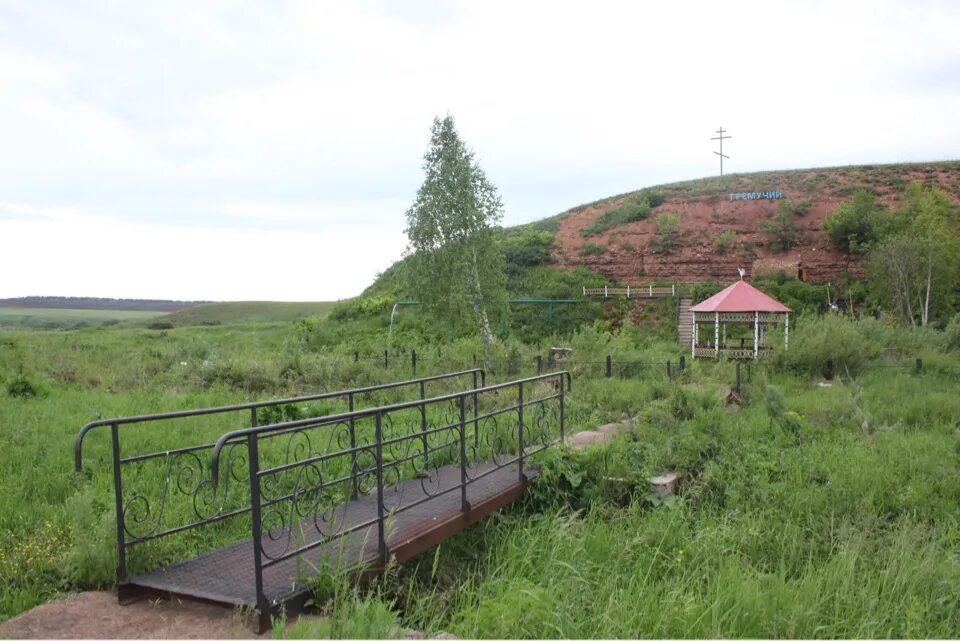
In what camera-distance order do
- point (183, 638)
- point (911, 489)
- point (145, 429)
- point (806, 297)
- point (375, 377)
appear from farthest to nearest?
point (806, 297), point (375, 377), point (145, 429), point (911, 489), point (183, 638)

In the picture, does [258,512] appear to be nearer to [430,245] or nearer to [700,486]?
[700,486]

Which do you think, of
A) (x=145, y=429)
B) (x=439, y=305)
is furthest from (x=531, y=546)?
(x=439, y=305)

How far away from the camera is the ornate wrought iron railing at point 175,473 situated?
173 inches

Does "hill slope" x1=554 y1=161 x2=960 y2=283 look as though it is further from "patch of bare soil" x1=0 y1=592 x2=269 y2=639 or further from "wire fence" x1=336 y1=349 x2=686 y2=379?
"patch of bare soil" x1=0 y1=592 x2=269 y2=639

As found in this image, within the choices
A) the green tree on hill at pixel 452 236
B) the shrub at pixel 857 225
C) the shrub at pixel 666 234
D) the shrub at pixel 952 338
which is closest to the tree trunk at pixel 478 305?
the green tree on hill at pixel 452 236

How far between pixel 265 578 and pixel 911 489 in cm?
617


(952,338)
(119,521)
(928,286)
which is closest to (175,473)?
(119,521)

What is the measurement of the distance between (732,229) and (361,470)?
32623mm

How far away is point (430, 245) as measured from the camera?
2222cm

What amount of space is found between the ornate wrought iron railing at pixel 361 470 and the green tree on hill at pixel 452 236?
38.4ft

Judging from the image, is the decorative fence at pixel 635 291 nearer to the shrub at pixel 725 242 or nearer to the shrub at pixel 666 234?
the shrub at pixel 666 234

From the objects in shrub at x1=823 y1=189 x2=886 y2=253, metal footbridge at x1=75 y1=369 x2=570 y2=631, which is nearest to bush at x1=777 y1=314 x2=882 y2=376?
metal footbridge at x1=75 y1=369 x2=570 y2=631

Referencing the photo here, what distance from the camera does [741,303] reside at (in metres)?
22.4

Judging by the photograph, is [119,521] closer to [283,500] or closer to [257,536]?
[257,536]
